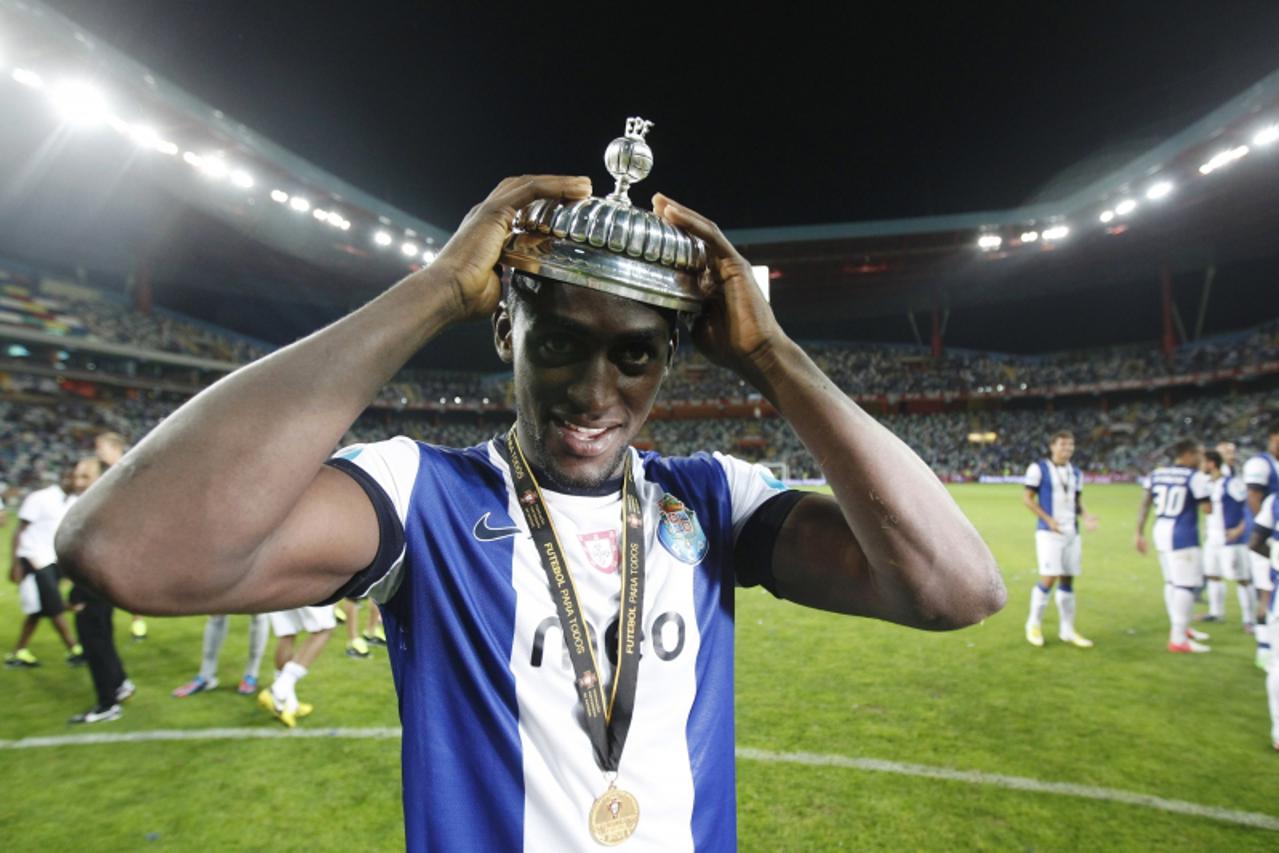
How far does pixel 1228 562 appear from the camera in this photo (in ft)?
25.8

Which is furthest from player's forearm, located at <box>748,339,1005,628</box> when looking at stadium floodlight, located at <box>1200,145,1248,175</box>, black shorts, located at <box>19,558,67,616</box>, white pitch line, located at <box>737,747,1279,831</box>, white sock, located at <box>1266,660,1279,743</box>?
stadium floodlight, located at <box>1200,145,1248,175</box>

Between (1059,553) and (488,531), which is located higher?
(488,531)

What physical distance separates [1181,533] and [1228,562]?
1.41 m

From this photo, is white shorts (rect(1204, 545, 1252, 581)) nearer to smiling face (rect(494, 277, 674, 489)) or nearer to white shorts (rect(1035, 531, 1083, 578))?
white shorts (rect(1035, 531, 1083, 578))

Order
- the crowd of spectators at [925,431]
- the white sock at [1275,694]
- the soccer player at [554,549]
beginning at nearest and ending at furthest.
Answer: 1. the soccer player at [554,549]
2. the white sock at [1275,694]
3. the crowd of spectators at [925,431]

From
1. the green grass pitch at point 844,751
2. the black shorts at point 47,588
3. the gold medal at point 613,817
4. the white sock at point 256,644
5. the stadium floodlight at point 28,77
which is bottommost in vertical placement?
the green grass pitch at point 844,751

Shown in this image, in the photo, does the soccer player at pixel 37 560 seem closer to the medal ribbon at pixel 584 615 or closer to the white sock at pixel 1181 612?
the medal ribbon at pixel 584 615

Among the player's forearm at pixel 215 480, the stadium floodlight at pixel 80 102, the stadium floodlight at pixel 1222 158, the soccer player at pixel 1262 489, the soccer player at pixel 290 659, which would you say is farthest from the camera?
the stadium floodlight at pixel 1222 158

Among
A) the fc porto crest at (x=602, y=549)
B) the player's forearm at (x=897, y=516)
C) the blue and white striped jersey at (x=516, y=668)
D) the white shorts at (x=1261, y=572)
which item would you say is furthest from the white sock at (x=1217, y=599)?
the fc porto crest at (x=602, y=549)

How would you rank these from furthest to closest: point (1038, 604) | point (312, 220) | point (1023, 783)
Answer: point (312, 220)
point (1038, 604)
point (1023, 783)

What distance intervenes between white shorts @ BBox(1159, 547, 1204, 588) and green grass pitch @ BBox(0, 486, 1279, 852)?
77 cm

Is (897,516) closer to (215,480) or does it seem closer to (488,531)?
(488,531)

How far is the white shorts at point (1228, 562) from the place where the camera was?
7.64 meters

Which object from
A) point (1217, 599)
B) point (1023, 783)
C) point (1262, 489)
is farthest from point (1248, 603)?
point (1023, 783)
